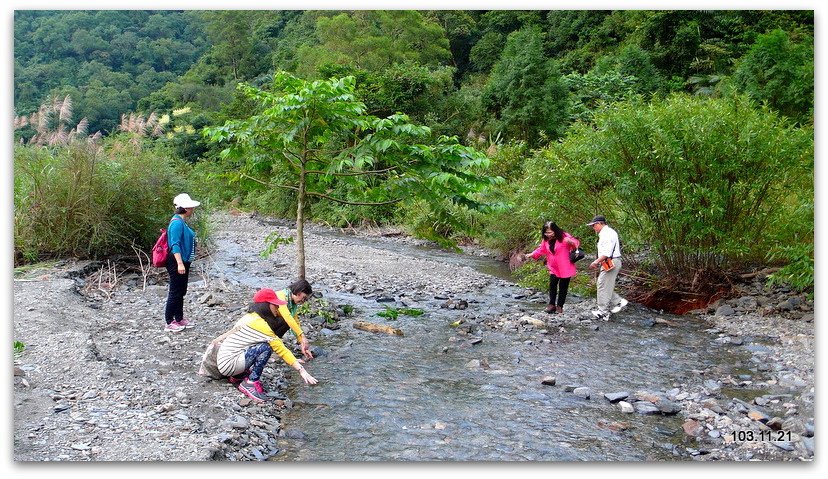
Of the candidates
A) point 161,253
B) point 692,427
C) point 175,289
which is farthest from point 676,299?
point 161,253

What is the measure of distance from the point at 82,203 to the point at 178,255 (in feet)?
12.5

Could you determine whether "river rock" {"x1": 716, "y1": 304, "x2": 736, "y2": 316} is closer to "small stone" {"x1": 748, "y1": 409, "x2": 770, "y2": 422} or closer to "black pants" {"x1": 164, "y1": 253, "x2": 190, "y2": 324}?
Result: "small stone" {"x1": 748, "y1": 409, "x2": 770, "y2": 422}

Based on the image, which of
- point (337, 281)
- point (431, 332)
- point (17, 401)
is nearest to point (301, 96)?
point (431, 332)

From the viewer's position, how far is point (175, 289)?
6.18 m

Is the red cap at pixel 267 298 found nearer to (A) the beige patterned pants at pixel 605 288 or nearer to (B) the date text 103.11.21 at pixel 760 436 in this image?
(B) the date text 103.11.21 at pixel 760 436

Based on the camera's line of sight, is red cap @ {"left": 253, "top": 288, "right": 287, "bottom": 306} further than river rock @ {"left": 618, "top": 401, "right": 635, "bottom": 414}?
No

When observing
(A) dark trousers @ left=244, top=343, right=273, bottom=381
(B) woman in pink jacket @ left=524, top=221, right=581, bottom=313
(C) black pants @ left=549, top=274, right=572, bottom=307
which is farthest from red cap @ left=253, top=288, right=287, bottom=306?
(C) black pants @ left=549, top=274, right=572, bottom=307

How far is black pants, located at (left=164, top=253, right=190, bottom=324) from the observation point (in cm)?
607

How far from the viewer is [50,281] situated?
772 centimetres

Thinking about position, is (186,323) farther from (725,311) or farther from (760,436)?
(725,311)

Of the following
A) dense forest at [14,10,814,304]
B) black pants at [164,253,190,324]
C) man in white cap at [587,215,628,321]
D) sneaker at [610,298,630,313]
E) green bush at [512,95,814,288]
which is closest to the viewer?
dense forest at [14,10,814,304]

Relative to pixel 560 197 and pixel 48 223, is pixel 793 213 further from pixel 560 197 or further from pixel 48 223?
pixel 48 223

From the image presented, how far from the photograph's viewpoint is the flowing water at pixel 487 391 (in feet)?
13.7

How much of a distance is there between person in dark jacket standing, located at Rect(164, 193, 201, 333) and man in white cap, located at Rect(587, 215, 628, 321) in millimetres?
4383
